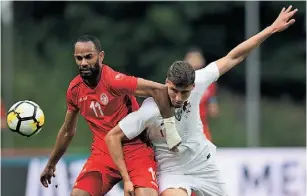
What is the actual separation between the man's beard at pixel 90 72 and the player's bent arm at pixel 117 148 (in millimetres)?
435

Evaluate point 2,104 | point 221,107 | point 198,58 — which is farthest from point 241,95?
point 198,58

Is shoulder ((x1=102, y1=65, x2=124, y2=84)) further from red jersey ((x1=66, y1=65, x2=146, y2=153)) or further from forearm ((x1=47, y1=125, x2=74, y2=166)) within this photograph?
forearm ((x1=47, y1=125, x2=74, y2=166))

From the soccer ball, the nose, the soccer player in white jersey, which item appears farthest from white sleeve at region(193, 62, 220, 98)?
the soccer ball

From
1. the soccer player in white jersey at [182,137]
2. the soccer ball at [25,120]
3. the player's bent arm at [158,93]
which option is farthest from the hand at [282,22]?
the soccer ball at [25,120]

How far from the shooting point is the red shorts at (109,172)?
7168 millimetres

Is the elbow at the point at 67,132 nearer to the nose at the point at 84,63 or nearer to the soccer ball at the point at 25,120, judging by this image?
the soccer ball at the point at 25,120

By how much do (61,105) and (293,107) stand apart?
451cm

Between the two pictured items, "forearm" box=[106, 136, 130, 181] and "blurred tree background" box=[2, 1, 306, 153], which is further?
"blurred tree background" box=[2, 1, 306, 153]

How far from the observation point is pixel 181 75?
679 centimetres

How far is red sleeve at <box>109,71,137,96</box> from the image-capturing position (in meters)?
6.97

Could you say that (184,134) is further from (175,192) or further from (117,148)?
(117,148)

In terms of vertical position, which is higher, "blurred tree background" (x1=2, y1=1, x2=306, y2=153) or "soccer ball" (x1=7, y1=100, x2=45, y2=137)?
"blurred tree background" (x1=2, y1=1, x2=306, y2=153)

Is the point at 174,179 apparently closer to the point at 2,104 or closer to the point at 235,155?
the point at 235,155

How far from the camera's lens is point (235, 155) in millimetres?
11180
